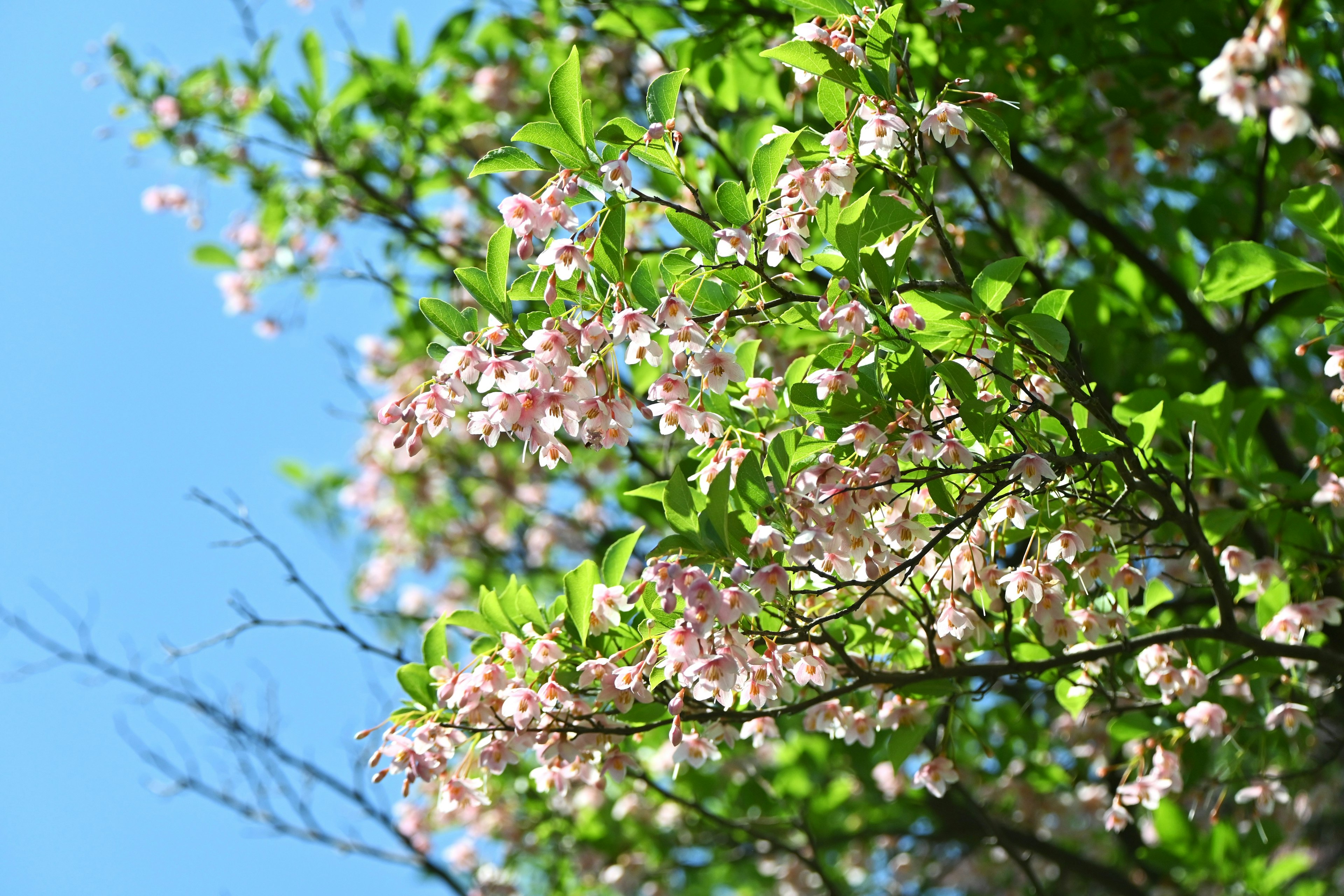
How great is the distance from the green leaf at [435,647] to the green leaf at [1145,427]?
1.52 m

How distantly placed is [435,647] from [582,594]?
1.38 ft

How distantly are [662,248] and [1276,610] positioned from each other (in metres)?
2.17

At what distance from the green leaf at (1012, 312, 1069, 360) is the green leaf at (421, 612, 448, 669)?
4.39 ft

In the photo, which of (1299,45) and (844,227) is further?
(1299,45)

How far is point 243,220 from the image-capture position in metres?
5.51

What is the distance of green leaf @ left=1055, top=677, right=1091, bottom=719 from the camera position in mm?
2525

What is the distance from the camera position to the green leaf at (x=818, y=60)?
6.08ft

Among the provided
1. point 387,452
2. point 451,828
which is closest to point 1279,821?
point 451,828

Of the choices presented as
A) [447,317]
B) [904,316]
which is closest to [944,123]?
[904,316]

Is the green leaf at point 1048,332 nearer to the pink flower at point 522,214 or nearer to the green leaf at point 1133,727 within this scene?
the pink flower at point 522,214

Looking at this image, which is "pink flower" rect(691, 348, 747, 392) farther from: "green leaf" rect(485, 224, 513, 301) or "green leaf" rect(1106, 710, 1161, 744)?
"green leaf" rect(1106, 710, 1161, 744)

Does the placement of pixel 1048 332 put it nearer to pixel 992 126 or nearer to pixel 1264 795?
pixel 992 126

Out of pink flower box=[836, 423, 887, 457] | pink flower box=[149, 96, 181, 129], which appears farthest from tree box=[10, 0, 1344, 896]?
pink flower box=[149, 96, 181, 129]

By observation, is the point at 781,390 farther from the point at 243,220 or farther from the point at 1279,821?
the point at 243,220
